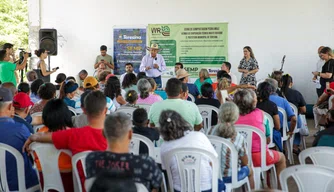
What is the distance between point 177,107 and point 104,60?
6.71 metres

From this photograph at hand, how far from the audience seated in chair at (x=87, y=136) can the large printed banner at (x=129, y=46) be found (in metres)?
8.00

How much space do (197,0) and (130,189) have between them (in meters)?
9.07

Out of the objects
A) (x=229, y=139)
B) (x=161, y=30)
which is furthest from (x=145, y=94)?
(x=161, y=30)

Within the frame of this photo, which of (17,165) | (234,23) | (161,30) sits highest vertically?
(234,23)

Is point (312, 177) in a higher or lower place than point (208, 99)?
lower

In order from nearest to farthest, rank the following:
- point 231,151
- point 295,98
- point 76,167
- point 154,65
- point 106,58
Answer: point 76,167 < point 231,151 < point 295,98 < point 154,65 < point 106,58

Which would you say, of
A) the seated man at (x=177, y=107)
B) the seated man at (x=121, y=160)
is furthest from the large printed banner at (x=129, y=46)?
the seated man at (x=121, y=160)

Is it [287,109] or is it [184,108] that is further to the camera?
[287,109]

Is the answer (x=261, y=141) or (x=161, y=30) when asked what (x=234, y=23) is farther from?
(x=261, y=141)

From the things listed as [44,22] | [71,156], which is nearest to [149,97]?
[71,156]

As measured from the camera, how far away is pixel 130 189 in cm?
199

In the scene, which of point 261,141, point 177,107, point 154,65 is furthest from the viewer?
point 154,65

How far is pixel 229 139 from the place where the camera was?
368 centimetres

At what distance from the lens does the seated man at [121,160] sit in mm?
2320
